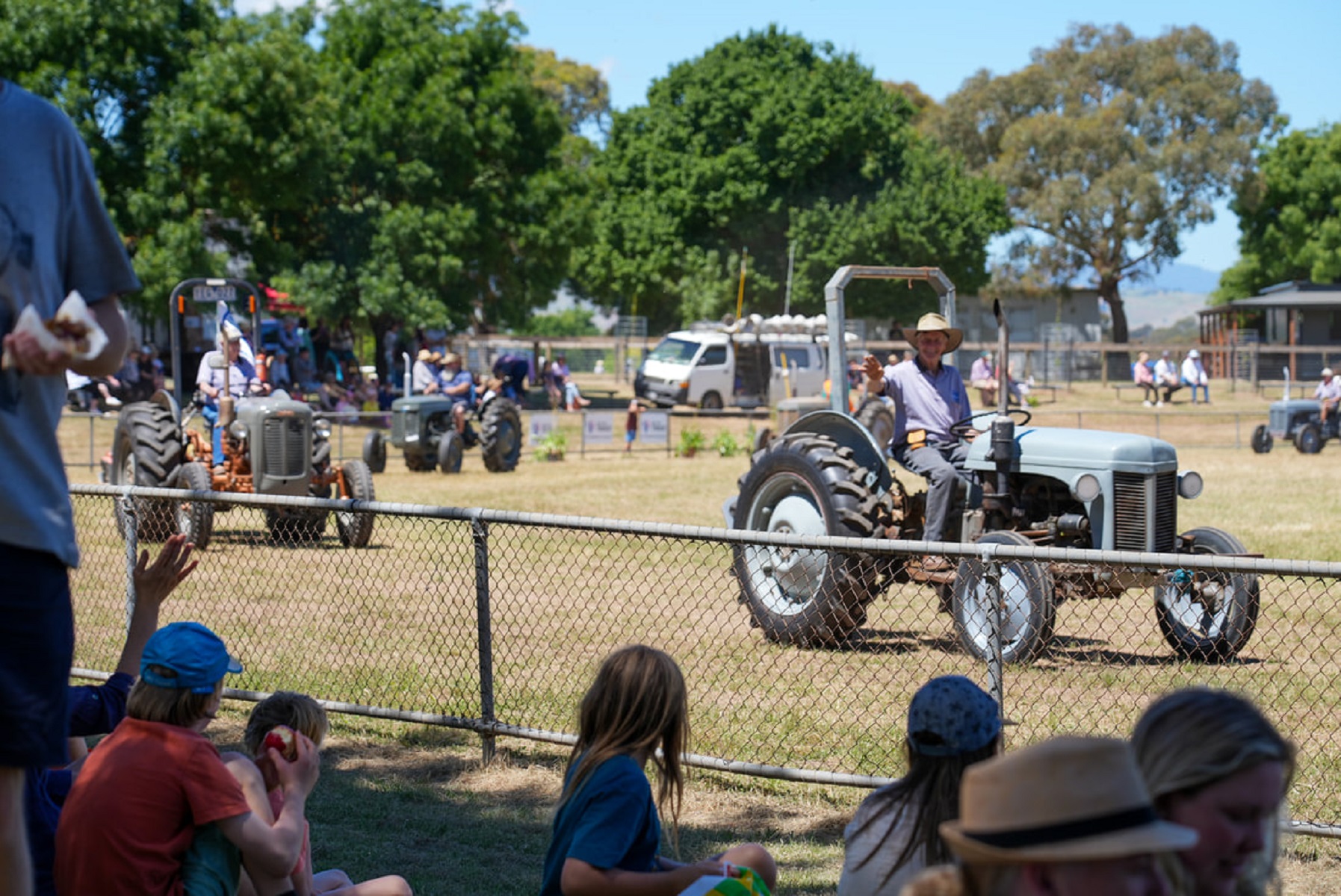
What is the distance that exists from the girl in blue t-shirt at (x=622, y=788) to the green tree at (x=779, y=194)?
4385 cm

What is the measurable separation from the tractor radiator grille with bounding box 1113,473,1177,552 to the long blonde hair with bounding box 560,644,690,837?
5.57 m

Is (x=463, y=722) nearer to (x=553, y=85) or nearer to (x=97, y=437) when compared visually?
(x=97, y=437)

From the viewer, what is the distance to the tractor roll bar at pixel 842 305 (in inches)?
359

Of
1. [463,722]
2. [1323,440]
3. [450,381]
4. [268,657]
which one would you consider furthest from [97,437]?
[1323,440]

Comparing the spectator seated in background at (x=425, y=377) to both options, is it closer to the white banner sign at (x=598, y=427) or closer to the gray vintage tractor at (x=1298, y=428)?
the white banner sign at (x=598, y=427)

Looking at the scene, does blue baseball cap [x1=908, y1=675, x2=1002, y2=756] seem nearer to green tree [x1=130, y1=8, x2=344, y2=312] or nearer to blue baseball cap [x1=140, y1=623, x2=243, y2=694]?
blue baseball cap [x1=140, y1=623, x2=243, y2=694]

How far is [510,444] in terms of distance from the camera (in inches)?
829

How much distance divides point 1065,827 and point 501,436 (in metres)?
19.2

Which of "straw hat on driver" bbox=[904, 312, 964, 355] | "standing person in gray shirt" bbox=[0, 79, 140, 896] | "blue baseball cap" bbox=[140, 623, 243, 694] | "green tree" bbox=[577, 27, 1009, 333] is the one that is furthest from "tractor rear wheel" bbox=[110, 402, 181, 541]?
"green tree" bbox=[577, 27, 1009, 333]

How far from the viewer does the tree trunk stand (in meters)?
61.7

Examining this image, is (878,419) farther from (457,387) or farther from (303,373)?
(303,373)

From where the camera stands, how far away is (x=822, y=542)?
5.73 meters

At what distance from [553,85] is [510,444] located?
59046mm

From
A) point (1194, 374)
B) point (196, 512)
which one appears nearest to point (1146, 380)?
point (1194, 374)
